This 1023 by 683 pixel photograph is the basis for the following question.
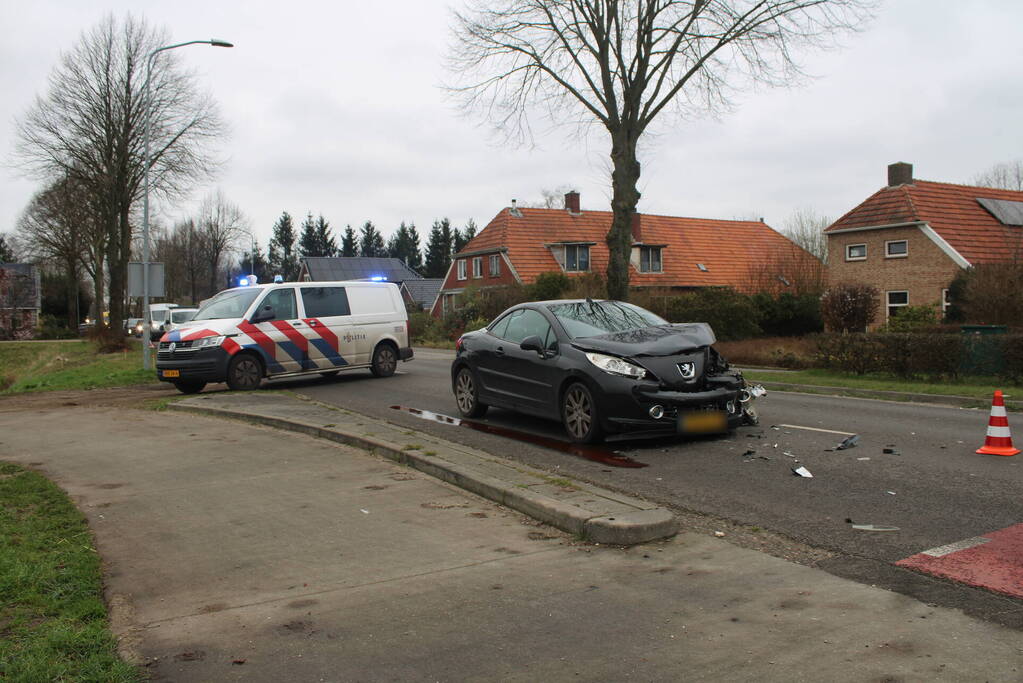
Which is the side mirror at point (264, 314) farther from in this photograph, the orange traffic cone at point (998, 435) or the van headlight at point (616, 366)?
the orange traffic cone at point (998, 435)

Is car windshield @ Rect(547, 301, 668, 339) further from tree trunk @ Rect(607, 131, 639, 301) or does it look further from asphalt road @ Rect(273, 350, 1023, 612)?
tree trunk @ Rect(607, 131, 639, 301)

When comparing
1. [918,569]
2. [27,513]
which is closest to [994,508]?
[918,569]

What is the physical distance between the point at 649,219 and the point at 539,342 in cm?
4445

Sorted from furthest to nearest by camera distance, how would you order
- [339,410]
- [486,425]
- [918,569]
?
[339,410] → [486,425] → [918,569]

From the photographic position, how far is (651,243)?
162 ft

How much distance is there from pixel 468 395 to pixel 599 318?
7.46 ft

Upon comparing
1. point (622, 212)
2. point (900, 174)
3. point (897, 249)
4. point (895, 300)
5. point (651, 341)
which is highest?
point (900, 174)

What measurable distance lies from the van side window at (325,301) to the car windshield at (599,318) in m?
7.33

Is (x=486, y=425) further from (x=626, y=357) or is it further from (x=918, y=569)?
(x=918, y=569)

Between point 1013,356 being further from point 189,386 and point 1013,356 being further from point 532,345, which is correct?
point 189,386

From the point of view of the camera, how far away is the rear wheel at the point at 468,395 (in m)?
10.8

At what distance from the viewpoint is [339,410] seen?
457 inches

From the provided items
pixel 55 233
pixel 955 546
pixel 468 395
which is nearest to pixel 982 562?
pixel 955 546

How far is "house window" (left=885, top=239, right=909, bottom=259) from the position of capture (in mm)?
33125
